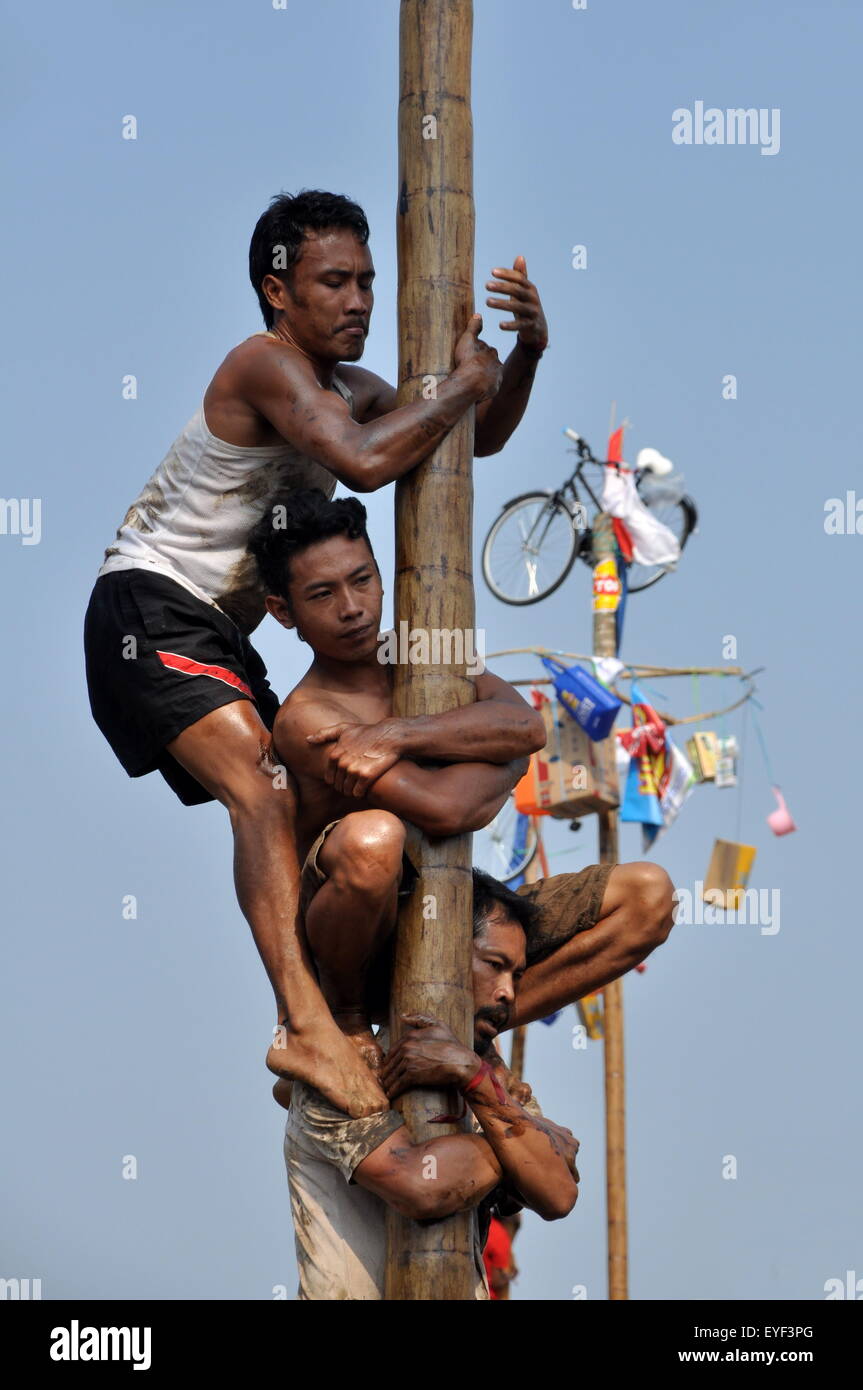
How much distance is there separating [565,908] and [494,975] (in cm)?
44

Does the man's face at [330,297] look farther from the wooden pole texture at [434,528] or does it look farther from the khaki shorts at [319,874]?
the khaki shorts at [319,874]

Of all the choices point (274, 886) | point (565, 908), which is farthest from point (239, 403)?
point (565, 908)

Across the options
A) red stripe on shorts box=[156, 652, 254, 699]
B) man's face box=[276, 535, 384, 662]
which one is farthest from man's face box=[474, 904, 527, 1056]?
red stripe on shorts box=[156, 652, 254, 699]

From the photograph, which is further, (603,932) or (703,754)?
(703,754)

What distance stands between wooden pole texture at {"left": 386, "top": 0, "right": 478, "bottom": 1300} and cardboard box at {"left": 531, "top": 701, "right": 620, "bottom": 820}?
1182cm

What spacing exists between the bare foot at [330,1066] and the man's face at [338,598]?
1.24 metres

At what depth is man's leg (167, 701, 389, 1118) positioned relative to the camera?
20.8ft

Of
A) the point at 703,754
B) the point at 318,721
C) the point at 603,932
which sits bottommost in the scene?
the point at 603,932

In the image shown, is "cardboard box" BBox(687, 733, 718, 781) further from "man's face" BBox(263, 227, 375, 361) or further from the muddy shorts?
"man's face" BBox(263, 227, 375, 361)

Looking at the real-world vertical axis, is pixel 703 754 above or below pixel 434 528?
above

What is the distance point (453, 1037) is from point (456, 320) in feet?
7.83

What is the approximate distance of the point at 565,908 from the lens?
7.01 metres

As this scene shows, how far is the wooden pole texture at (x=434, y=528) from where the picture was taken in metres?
6.20

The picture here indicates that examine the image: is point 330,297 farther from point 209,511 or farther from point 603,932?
point 603,932
